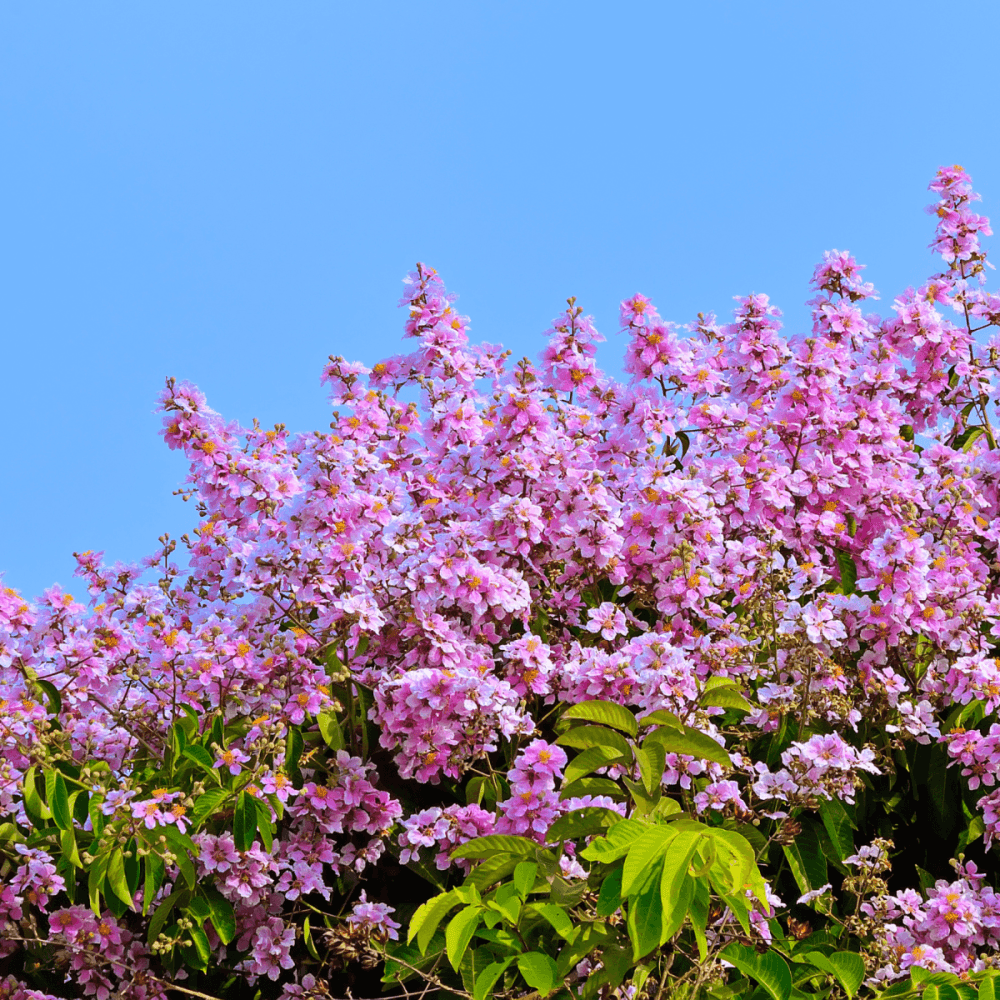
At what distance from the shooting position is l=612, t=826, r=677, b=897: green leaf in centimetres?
221

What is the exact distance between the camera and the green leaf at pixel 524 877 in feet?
8.13

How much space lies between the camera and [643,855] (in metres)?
2.25

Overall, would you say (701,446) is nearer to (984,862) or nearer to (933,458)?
(933,458)

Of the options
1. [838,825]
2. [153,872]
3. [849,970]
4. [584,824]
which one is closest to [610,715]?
[584,824]

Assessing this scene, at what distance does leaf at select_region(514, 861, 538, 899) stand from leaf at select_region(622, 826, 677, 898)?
0.30 m

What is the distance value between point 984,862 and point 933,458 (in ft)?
5.03

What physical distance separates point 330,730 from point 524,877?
123 centimetres

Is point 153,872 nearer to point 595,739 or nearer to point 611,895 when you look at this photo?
point 595,739

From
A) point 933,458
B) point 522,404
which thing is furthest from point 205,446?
point 933,458

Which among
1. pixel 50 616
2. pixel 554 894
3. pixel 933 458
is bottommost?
pixel 554 894

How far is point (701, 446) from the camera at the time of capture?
15.6 feet

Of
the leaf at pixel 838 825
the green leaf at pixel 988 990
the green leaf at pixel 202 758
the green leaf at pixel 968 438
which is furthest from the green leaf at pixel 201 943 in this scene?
the green leaf at pixel 968 438

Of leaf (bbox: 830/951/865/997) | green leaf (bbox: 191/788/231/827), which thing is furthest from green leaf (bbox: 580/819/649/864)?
green leaf (bbox: 191/788/231/827)

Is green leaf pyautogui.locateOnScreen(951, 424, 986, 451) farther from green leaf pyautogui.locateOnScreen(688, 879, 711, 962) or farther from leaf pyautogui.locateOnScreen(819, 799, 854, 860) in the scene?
green leaf pyautogui.locateOnScreen(688, 879, 711, 962)
